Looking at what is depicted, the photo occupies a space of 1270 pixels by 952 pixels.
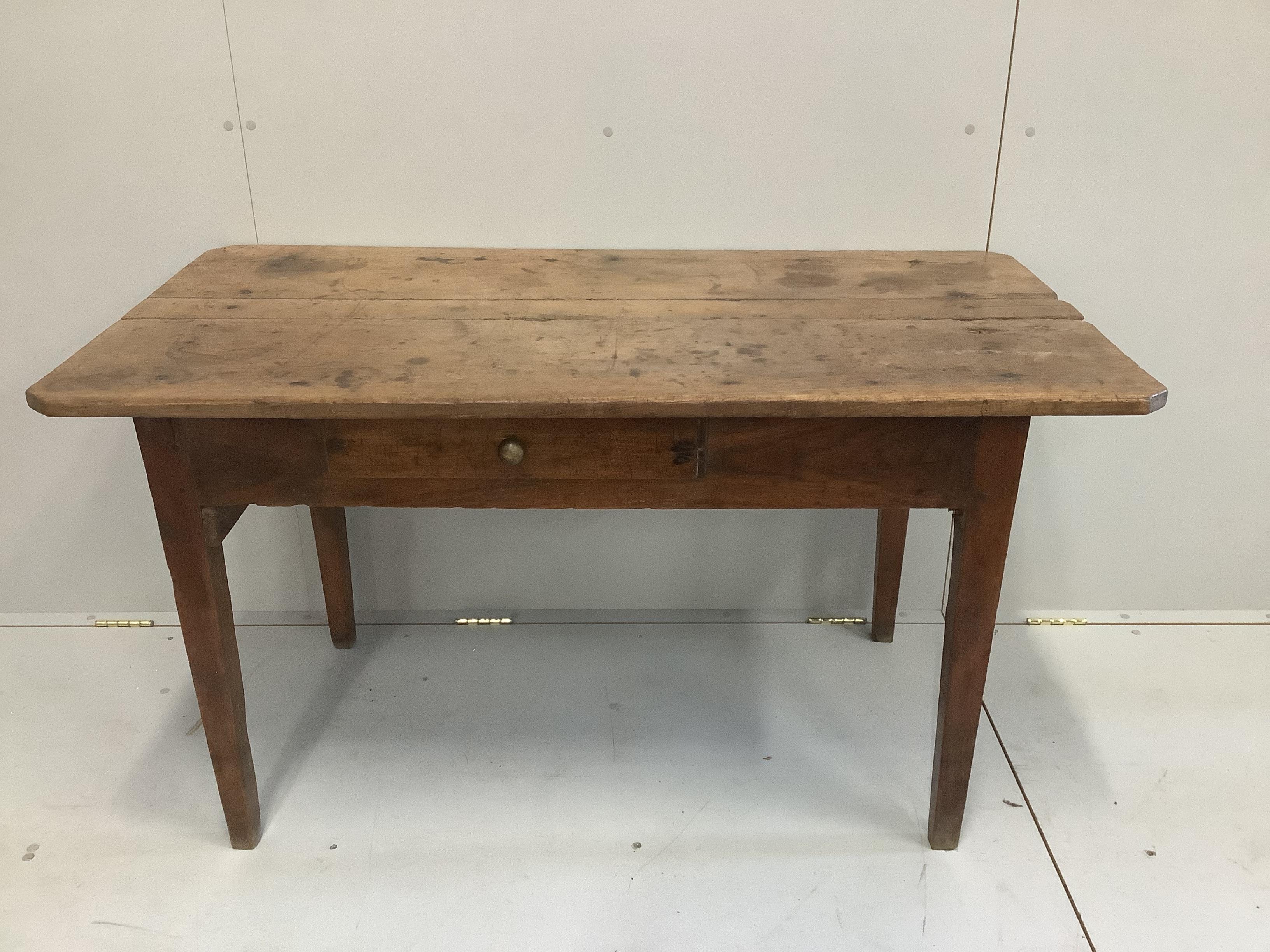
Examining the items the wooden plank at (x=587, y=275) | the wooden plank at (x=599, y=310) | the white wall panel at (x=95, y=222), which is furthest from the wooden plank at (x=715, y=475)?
the white wall panel at (x=95, y=222)

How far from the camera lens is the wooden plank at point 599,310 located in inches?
59.5

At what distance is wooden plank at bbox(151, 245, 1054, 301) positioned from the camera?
1618 mm

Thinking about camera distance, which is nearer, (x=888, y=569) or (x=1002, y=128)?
(x=1002, y=128)

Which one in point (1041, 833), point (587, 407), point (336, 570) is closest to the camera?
point (587, 407)

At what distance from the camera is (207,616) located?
146cm

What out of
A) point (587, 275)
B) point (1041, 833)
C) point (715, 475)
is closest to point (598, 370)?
point (715, 475)

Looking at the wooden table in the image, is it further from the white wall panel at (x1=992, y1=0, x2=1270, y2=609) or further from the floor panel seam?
the white wall panel at (x1=992, y1=0, x2=1270, y2=609)

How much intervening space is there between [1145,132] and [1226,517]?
0.86 metres

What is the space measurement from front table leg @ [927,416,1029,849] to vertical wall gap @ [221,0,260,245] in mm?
770

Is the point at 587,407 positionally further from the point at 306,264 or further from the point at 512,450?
the point at 306,264

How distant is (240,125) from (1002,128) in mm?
1387

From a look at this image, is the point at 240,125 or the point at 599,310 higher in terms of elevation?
the point at 240,125

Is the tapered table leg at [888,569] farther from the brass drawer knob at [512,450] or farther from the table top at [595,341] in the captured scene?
the brass drawer knob at [512,450]

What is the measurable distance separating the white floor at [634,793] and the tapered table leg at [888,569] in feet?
0.17
